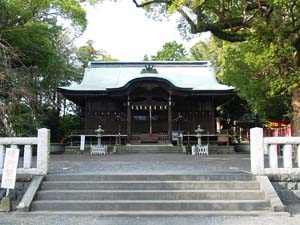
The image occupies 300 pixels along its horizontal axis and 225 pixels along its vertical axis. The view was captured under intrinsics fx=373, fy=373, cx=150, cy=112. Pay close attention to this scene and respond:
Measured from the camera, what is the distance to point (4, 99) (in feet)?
31.0

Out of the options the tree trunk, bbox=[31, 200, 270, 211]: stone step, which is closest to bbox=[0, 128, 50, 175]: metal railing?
bbox=[31, 200, 270, 211]: stone step

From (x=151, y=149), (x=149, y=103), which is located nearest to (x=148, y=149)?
(x=151, y=149)

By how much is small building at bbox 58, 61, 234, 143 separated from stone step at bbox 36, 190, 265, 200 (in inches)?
543

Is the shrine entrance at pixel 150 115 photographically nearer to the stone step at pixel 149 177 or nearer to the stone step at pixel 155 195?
the stone step at pixel 149 177

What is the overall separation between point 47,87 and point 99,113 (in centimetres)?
613

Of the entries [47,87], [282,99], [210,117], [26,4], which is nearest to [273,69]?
[282,99]

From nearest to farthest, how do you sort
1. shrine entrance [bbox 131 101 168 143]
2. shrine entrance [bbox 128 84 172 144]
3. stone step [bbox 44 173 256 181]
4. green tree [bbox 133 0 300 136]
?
stone step [bbox 44 173 256 181], green tree [bbox 133 0 300 136], shrine entrance [bbox 128 84 172 144], shrine entrance [bbox 131 101 168 143]

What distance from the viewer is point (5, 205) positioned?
7.51 m

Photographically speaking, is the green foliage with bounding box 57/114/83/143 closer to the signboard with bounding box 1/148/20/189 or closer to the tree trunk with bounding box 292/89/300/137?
the tree trunk with bounding box 292/89/300/137

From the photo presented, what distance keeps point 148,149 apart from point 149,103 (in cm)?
338

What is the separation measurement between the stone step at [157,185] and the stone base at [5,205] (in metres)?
0.76

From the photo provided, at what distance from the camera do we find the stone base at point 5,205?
7476mm

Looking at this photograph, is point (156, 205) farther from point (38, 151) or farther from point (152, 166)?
point (152, 166)

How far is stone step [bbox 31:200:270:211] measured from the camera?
7383mm
